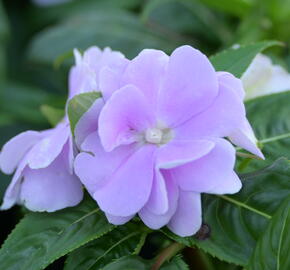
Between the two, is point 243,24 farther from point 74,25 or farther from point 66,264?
point 66,264

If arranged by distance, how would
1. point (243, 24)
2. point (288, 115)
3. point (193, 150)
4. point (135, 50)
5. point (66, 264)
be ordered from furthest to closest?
1. point (135, 50)
2. point (243, 24)
3. point (288, 115)
4. point (66, 264)
5. point (193, 150)

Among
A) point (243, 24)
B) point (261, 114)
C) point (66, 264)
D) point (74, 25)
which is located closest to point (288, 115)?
point (261, 114)

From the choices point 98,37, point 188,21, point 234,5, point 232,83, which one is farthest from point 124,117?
point 188,21

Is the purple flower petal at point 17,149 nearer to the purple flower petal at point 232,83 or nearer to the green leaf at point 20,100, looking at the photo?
the purple flower petal at point 232,83

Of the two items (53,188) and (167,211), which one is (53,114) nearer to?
(53,188)

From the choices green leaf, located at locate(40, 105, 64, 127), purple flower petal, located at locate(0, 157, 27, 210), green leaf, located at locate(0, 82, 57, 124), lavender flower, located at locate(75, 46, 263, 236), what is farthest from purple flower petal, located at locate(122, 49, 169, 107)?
green leaf, located at locate(0, 82, 57, 124)
